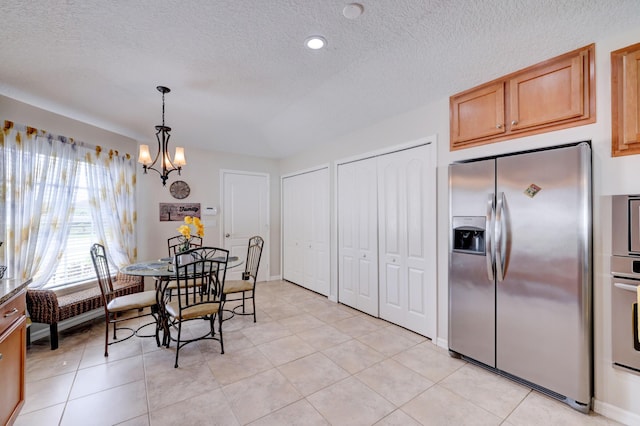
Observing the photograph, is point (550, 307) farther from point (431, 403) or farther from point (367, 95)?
point (367, 95)

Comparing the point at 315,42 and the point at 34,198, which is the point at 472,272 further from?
the point at 34,198

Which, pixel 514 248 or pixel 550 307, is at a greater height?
pixel 514 248

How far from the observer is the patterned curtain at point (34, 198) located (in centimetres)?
269

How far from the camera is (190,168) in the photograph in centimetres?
477

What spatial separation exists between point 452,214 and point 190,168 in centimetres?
428

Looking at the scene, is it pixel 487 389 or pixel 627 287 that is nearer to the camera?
pixel 627 287

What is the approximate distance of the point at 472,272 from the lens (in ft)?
7.95

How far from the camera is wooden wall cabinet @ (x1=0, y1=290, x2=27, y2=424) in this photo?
1.49 metres

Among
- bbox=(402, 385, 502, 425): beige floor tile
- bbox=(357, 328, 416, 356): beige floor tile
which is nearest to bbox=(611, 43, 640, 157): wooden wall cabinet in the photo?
bbox=(402, 385, 502, 425): beige floor tile

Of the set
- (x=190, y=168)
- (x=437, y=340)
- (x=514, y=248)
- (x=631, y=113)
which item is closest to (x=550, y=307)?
(x=514, y=248)

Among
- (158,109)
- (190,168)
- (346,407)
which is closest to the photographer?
(346,407)

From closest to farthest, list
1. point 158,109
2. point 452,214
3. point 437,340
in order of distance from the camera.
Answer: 1. point 452,214
2. point 437,340
3. point 158,109

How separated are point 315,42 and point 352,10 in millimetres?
435

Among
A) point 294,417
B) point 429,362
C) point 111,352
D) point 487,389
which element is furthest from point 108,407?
point 487,389
